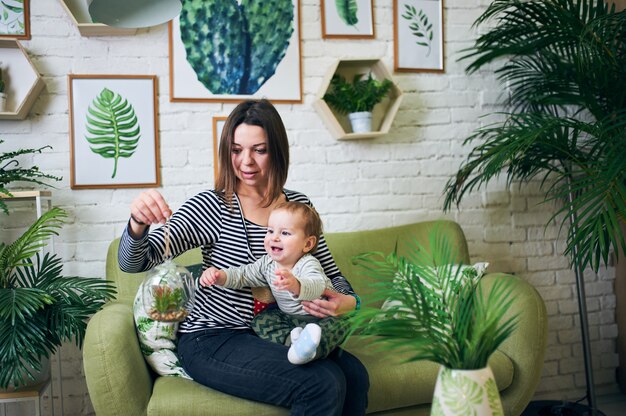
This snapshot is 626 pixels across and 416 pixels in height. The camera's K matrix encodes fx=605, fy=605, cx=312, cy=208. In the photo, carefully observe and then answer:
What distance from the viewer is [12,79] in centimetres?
253

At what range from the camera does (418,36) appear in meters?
3.00

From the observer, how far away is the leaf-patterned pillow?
1.90m

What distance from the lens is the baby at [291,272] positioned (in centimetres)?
171

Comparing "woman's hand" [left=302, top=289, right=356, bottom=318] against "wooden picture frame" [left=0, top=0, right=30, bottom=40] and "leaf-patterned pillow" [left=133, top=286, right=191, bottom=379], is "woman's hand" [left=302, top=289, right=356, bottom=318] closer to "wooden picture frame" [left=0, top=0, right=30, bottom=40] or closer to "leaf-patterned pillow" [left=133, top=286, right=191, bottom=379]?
"leaf-patterned pillow" [left=133, top=286, right=191, bottom=379]

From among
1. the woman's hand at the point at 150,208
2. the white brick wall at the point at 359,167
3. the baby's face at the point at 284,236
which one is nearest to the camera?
the woman's hand at the point at 150,208

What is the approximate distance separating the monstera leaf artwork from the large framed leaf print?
256 mm

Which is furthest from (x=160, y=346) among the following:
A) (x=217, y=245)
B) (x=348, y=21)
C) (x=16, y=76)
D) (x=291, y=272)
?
(x=348, y=21)

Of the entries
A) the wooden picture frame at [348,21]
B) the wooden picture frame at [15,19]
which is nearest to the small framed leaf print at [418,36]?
the wooden picture frame at [348,21]

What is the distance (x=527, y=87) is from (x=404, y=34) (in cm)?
67

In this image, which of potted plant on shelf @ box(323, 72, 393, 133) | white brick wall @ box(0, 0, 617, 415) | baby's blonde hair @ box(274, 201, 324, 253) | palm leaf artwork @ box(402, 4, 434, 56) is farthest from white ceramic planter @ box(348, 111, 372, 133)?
baby's blonde hair @ box(274, 201, 324, 253)

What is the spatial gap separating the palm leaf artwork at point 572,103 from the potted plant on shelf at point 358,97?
0.48 metres

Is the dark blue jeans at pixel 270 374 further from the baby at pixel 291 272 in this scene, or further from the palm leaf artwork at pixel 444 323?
the palm leaf artwork at pixel 444 323

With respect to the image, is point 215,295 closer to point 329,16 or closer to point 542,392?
point 329,16

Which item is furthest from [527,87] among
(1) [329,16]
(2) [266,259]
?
(2) [266,259]
